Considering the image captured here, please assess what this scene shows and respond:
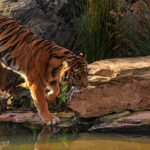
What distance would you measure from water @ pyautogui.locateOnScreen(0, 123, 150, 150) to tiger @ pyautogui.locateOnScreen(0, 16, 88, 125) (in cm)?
27

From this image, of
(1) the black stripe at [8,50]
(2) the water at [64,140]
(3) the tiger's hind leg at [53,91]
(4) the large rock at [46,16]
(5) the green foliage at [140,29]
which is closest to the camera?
(2) the water at [64,140]

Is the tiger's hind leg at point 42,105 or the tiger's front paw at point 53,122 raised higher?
the tiger's hind leg at point 42,105

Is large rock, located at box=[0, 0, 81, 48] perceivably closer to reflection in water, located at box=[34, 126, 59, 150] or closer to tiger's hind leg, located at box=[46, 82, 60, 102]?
tiger's hind leg, located at box=[46, 82, 60, 102]

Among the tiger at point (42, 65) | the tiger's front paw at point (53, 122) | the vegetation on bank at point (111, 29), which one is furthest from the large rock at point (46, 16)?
the tiger's front paw at point (53, 122)

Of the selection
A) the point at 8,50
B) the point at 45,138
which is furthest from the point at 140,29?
the point at 45,138

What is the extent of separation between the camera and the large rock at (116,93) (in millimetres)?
6168

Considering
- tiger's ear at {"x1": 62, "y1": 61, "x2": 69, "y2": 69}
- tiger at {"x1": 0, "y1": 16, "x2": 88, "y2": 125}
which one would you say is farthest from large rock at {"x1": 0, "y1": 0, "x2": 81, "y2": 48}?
tiger's ear at {"x1": 62, "y1": 61, "x2": 69, "y2": 69}

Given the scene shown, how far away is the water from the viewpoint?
5418 mm

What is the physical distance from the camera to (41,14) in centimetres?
832

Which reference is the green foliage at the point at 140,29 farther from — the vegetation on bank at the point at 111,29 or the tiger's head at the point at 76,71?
the tiger's head at the point at 76,71

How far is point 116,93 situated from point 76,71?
52cm

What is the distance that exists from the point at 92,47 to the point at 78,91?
1.71m

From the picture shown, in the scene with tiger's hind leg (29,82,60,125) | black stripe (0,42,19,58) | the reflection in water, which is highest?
black stripe (0,42,19,58)

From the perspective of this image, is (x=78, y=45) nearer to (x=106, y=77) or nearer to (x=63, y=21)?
(x=63, y=21)
